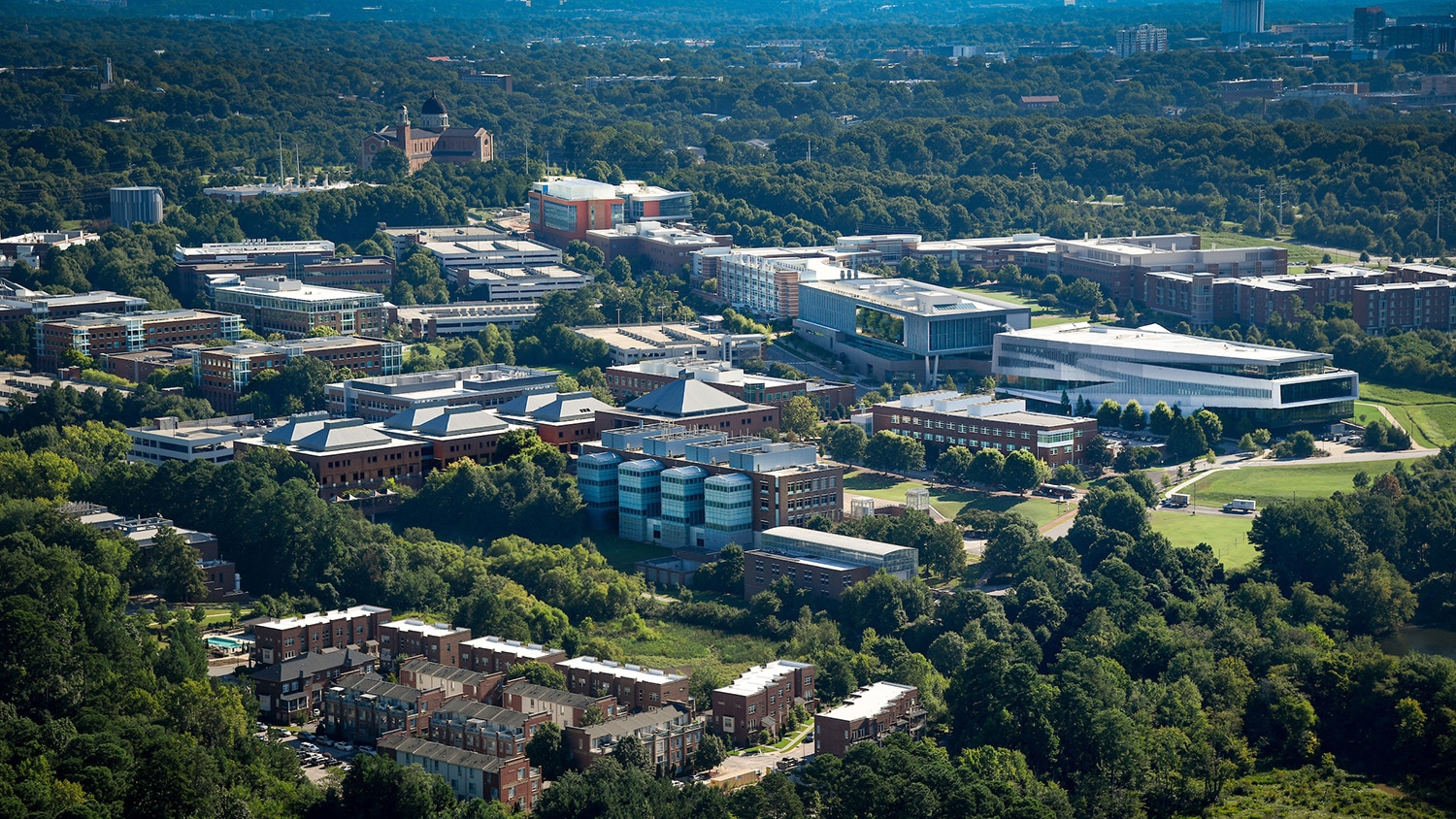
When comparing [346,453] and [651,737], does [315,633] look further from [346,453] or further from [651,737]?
[346,453]

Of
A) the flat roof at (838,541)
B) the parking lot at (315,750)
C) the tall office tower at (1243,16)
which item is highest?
the tall office tower at (1243,16)

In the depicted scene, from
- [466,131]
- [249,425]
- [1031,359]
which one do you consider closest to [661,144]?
[466,131]

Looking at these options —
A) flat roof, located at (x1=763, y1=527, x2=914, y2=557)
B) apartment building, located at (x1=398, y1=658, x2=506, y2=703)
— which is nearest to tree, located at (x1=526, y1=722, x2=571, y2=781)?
apartment building, located at (x1=398, y1=658, x2=506, y2=703)

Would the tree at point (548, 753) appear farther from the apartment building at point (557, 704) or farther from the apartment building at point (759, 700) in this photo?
the apartment building at point (759, 700)

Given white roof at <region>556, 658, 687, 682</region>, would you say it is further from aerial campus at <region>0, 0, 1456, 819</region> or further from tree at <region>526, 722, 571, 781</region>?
tree at <region>526, 722, 571, 781</region>

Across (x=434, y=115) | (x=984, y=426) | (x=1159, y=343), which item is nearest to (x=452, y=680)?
(x=984, y=426)

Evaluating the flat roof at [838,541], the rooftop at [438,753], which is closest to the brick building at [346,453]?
the flat roof at [838,541]
